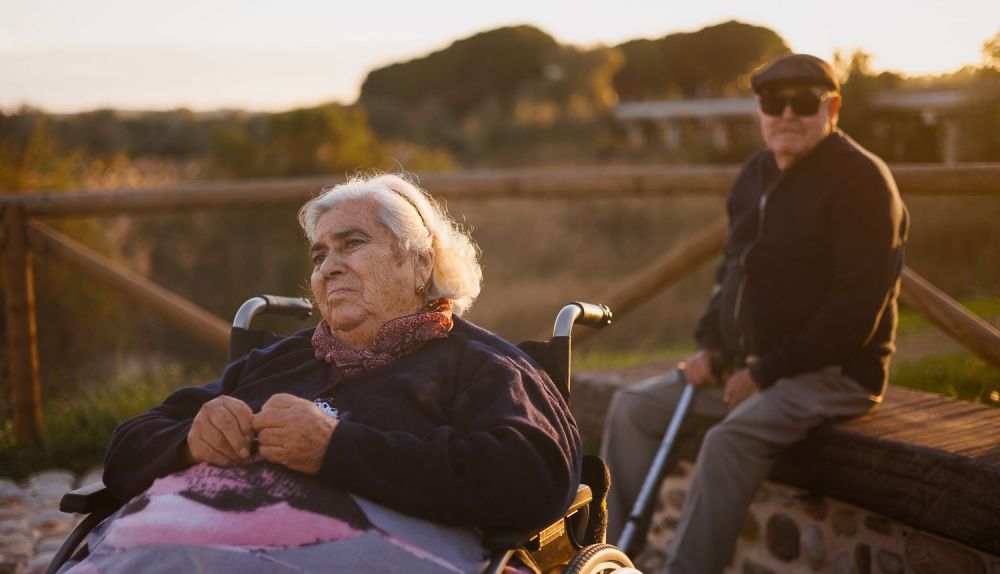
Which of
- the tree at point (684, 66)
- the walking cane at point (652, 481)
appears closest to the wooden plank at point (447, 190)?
the walking cane at point (652, 481)

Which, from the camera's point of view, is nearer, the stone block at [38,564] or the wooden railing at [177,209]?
the stone block at [38,564]

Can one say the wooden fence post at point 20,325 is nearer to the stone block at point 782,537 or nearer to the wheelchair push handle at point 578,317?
the wheelchair push handle at point 578,317

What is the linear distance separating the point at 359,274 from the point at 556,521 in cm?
67

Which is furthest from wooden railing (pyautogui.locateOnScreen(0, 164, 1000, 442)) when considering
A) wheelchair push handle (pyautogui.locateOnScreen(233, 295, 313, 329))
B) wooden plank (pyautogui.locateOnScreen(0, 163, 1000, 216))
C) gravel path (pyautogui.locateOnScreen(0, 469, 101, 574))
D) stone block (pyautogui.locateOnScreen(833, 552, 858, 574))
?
wheelchair push handle (pyautogui.locateOnScreen(233, 295, 313, 329))

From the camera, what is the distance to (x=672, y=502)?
3.70 metres

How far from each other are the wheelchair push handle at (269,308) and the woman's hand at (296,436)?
27.0 inches

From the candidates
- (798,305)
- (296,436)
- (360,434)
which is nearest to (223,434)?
(296,436)

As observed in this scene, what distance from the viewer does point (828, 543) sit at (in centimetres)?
307

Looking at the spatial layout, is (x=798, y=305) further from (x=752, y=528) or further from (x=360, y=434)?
(x=360, y=434)

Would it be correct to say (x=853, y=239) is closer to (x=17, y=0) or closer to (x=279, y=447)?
(x=279, y=447)

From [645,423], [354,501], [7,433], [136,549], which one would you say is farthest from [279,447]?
[7,433]

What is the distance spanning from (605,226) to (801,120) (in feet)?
38.0

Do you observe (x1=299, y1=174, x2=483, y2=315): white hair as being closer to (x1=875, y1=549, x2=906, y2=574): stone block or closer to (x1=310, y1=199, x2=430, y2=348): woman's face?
(x1=310, y1=199, x2=430, y2=348): woman's face

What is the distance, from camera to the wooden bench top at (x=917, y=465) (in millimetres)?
2535
